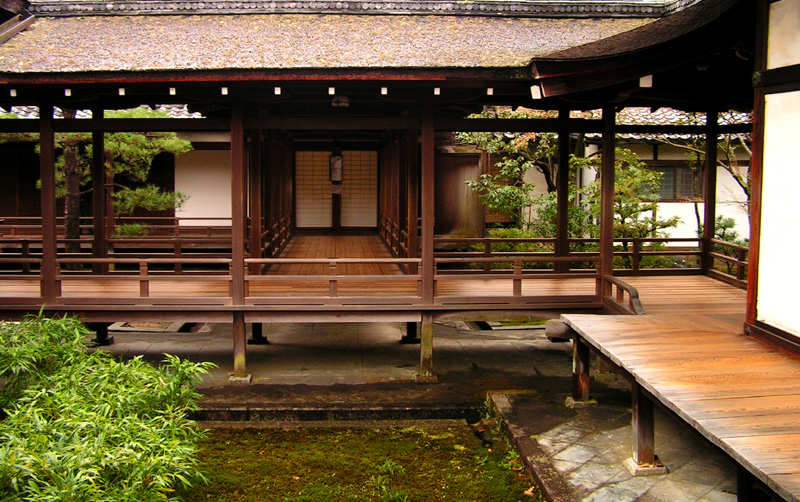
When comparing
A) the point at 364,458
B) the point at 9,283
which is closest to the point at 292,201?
the point at 9,283

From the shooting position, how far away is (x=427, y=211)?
1023cm

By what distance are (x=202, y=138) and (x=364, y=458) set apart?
42.2 feet

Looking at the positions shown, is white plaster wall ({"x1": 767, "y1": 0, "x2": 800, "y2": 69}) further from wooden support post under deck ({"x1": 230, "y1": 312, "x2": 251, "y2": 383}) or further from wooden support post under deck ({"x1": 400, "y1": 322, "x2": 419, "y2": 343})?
wooden support post under deck ({"x1": 400, "y1": 322, "x2": 419, "y2": 343})

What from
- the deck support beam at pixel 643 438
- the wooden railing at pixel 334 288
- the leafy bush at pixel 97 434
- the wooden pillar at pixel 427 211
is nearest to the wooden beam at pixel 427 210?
the wooden pillar at pixel 427 211

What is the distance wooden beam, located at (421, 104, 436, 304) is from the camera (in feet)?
33.1

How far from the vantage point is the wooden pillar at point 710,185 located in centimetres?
1180

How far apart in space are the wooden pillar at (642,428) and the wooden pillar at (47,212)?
7997 mm

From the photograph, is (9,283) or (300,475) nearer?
(300,475)

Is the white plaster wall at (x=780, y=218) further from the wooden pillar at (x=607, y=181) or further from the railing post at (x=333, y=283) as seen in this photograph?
the railing post at (x=333, y=283)

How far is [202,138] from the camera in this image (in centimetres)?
1859

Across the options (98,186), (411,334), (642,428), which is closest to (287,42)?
(98,186)

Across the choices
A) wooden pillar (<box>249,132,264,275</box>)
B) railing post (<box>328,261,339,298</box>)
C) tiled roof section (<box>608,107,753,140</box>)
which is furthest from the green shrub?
tiled roof section (<box>608,107,753,140</box>)

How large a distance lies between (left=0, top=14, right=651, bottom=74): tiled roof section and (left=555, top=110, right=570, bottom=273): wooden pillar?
1.60m

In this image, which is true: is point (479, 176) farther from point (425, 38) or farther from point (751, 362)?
point (751, 362)
